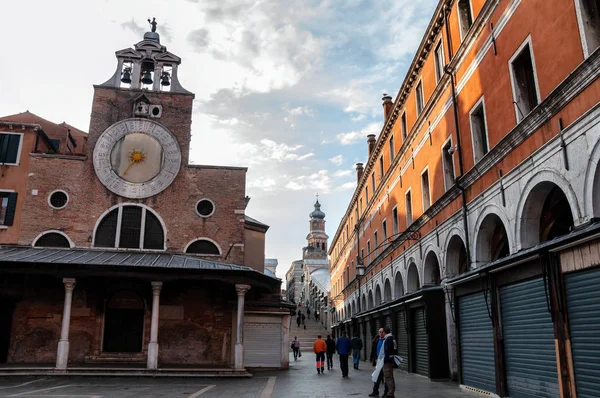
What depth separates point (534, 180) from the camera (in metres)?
9.93

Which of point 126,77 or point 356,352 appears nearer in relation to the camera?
point 356,352

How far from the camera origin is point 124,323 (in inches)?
825

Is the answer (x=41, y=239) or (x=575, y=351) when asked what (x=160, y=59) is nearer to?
(x=41, y=239)

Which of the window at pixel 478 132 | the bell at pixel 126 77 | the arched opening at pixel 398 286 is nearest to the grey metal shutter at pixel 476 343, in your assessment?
the window at pixel 478 132

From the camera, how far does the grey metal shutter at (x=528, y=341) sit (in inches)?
354

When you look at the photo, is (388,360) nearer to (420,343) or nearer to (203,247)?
(420,343)

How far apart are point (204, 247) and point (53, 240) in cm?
649

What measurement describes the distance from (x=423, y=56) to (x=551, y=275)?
11.5 metres

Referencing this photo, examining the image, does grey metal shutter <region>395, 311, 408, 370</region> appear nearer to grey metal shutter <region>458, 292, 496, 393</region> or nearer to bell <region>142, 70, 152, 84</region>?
grey metal shutter <region>458, 292, 496, 393</region>

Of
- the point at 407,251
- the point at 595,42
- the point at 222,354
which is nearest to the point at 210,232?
the point at 222,354

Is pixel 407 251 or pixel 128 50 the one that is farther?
pixel 128 50

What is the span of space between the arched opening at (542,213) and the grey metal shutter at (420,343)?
5.98 metres

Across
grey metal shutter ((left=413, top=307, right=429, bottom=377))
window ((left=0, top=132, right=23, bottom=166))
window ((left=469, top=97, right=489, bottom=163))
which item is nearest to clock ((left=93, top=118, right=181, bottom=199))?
window ((left=0, top=132, right=23, bottom=166))

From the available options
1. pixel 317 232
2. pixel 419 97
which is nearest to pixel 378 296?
pixel 419 97
